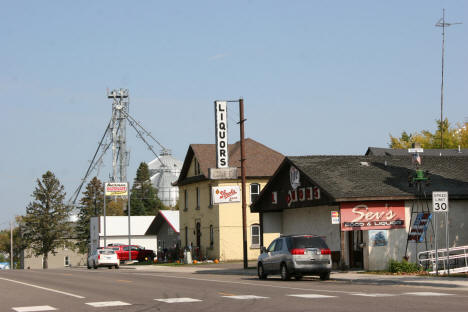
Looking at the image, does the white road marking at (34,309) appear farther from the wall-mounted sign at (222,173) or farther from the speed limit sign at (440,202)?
the wall-mounted sign at (222,173)

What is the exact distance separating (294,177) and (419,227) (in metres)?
7.56

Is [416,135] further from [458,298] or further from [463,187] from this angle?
[458,298]

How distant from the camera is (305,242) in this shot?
27.5 meters

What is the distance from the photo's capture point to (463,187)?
1361 inches

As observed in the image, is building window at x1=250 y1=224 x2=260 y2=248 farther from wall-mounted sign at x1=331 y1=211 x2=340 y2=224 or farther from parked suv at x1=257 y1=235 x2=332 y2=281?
parked suv at x1=257 y1=235 x2=332 y2=281

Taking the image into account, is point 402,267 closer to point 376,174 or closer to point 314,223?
point 376,174

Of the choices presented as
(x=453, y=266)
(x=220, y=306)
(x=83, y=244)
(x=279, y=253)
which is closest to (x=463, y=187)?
(x=453, y=266)

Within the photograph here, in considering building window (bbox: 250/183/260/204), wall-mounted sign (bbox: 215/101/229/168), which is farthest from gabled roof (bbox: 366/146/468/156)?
wall-mounted sign (bbox: 215/101/229/168)

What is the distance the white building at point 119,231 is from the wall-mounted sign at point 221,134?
39.5m

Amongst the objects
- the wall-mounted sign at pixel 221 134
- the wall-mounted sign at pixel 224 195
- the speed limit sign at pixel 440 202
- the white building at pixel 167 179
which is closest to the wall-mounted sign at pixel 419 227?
the speed limit sign at pixel 440 202

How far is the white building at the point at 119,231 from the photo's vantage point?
87.8 meters

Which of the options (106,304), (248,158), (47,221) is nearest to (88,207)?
(47,221)

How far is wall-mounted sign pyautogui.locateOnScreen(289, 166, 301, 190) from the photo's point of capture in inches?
1465

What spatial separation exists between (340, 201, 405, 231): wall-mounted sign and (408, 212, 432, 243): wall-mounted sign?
0.64m
